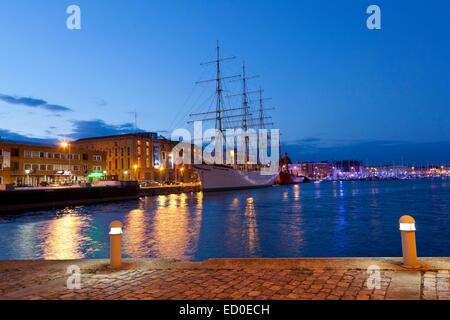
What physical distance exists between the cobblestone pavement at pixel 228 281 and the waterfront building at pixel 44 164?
3137 inches

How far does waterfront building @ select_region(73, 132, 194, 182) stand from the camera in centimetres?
12519

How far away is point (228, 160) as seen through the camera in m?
124

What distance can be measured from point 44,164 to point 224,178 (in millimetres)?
48308

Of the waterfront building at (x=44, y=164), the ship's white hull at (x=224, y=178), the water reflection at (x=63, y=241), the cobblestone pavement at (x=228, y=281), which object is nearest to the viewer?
the cobblestone pavement at (x=228, y=281)

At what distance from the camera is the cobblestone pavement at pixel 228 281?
7.33m

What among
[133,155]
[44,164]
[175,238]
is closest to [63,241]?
[175,238]

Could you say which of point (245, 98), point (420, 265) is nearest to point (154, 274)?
point (420, 265)

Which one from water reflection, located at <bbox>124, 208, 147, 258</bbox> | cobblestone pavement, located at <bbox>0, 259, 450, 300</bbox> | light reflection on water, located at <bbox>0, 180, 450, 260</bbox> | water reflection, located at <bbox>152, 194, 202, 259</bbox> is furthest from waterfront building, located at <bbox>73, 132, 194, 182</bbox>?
cobblestone pavement, located at <bbox>0, 259, 450, 300</bbox>

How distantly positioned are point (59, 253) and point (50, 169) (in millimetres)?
79689

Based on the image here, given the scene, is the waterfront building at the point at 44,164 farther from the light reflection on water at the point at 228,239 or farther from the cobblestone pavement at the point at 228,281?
the cobblestone pavement at the point at 228,281

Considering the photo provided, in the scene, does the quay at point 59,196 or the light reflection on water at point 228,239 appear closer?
the light reflection on water at point 228,239

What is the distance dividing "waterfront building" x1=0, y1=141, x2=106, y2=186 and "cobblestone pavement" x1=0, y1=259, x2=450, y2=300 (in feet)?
261

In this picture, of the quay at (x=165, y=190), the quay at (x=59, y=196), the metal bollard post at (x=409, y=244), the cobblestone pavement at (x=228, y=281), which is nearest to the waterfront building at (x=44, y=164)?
the quay at (x=165, y=190)

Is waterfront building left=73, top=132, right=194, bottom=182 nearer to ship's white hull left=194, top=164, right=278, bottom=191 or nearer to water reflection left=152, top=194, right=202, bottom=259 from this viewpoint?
ship's white hull left=194, top=164, right=278, bottom=191
